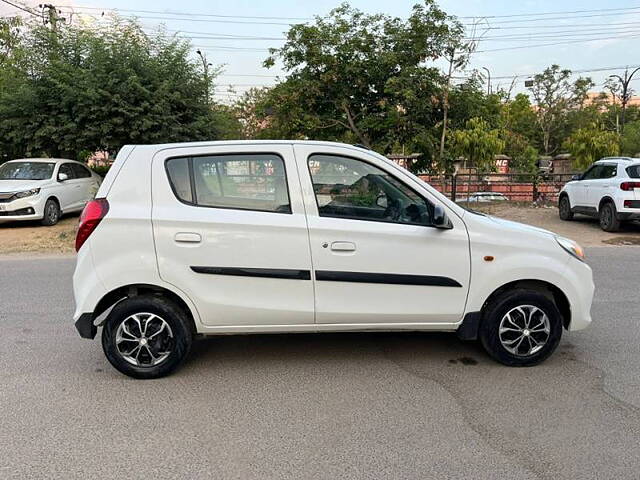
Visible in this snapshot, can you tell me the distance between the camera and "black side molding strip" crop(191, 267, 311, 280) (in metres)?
3.96

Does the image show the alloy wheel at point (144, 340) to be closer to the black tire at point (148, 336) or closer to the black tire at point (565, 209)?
the black tire at point (148, 336)

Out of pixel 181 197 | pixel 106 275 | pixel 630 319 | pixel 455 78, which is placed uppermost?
pixel 455 78

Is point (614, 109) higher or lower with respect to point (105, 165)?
higher

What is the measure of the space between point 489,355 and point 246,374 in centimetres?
196

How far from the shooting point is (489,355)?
172 inches

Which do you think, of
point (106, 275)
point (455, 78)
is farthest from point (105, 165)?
point (106, 275)

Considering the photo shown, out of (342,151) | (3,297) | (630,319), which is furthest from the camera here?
(3,297)

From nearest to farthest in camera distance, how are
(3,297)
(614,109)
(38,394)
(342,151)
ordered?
(38,394) < (342,151) < (3,297) < (614,109)

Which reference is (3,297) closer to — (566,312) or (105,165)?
(566,312)

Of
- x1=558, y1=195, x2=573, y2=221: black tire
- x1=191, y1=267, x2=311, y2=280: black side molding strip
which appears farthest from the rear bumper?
x1=558, y1=195, x2=573, y2=221: black tire

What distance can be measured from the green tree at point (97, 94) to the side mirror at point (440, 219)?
11.1 metres

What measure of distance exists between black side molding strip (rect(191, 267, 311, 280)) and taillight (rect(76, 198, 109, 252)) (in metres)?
0.77

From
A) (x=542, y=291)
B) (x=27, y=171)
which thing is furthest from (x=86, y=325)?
(x=27, y=171)

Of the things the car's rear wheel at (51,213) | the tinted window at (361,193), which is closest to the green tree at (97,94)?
the car's rear wheel at (51,213)
